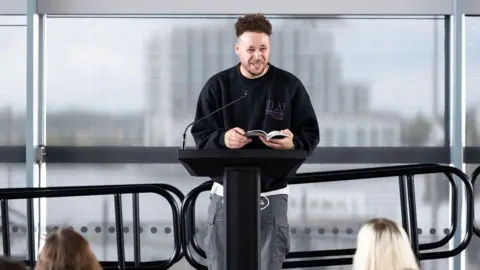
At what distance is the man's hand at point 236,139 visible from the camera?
3629 millimetres

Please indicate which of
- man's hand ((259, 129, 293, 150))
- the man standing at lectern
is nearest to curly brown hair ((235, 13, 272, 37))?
the man standing at lectern

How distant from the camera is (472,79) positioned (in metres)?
6.93

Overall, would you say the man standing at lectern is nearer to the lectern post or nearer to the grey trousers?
the grey trousers

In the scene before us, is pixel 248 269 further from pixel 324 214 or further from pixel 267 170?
pixel 324 214

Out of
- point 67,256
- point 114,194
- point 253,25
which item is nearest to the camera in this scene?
point 67,256

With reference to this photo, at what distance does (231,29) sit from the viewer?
23.2 ft

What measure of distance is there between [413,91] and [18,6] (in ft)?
10.2

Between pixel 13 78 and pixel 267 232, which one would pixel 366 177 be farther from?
pixel 13 78

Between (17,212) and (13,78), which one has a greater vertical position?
(13,78)

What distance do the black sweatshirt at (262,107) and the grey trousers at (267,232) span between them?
0.11 metres

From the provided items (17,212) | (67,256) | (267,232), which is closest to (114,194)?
(17,212)

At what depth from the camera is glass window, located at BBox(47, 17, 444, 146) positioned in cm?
705

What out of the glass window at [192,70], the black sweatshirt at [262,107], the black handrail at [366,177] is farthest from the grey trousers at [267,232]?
the glass window at [192,70]

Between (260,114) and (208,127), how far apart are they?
239 millimetres
